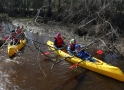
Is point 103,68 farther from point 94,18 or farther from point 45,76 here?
point 94,18

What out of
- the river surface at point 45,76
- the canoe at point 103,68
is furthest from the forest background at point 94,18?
the river surface at point 45,76

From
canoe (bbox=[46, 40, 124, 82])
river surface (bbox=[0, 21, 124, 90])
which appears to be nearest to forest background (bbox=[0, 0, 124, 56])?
canoe (bbox=[46, 40, 124, 82])

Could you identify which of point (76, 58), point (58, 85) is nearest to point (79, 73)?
point (76, 58)

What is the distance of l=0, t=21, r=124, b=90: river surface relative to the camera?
339 inches

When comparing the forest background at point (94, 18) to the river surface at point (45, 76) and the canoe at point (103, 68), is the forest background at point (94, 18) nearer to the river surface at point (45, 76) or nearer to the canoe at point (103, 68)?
the canoe at point (103, 68)

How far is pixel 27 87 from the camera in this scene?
8469mm

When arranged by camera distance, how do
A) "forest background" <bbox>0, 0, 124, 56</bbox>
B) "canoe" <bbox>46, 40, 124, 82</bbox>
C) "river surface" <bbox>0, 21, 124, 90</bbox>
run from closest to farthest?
"river surface" <bbox>0, 21, 124, 90</bbox>
"canoe" <bbox>46, 40, 124, 82</bbox>
"forest background" <bbox>0, 0, 124, 56</bbox>

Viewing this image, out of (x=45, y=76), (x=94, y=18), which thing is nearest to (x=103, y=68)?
(x=45, y=76)

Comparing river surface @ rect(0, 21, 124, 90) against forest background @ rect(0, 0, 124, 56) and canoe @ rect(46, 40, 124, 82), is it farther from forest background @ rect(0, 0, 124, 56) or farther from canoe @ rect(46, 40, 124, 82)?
forest background @ rect(0, 0, 124, 56)

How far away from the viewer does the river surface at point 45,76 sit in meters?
8.61

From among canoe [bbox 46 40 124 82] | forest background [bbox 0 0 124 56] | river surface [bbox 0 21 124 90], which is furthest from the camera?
forest background [bbox 0 0 124 56]

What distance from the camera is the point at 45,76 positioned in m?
9.52

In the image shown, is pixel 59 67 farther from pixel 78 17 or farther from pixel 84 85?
pixel 78 17

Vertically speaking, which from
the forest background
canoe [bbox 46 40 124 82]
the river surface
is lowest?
the river surface
